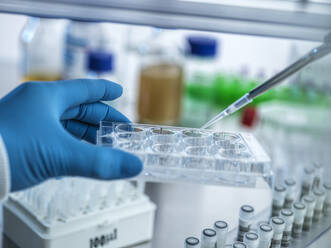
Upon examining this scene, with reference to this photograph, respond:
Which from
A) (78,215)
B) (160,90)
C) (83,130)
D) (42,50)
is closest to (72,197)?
(78,215)

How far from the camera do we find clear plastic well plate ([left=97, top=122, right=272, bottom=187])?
0.96 m

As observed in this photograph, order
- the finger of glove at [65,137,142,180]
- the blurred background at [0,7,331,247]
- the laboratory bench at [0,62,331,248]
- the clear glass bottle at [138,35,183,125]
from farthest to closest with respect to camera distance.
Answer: the clear glass bottle at [138,35,183,125] < the blurred background at [0,7,331,247] < the laboratory bench at [0,62,331,248] < the finger of glove at [65,137,142,180]

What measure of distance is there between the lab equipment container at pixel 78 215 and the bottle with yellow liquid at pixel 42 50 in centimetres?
103

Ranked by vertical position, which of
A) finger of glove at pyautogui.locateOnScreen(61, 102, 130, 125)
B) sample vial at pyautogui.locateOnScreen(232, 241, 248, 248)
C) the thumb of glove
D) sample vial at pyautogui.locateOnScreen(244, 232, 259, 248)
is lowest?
sample vial at pyautogui.locateOnScreen(232, 241, 248, 248)

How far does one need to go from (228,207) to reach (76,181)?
1.37 ft

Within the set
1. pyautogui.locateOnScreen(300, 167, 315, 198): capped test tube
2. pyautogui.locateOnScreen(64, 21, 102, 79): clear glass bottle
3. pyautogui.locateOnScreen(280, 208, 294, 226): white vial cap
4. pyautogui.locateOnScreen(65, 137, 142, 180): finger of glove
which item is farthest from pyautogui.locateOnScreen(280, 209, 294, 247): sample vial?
pyautogui.locateOnScreen(64, 21, 102, 79): clear glass bottle

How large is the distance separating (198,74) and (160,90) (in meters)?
0.20

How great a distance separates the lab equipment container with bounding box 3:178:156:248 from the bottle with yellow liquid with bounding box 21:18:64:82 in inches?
40.5

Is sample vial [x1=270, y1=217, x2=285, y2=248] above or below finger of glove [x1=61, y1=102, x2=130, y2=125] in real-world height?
below

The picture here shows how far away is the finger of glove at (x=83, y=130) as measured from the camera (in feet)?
3.78

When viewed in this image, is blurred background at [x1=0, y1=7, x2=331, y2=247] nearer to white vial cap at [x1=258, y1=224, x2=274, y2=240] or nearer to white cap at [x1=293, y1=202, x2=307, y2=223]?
white cap at [x1=293, y1=202, x2=307, y2=223]

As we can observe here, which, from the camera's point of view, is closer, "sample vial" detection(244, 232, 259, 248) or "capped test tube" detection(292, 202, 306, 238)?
"sample vial" detection(244, 232, 259, 248)

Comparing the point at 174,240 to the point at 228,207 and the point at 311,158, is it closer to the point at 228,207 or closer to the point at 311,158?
the point at 228,207

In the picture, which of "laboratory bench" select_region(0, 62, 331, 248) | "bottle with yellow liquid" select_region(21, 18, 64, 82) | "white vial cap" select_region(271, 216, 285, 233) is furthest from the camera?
"bottle with yellow liquid" select_region(21, 18, 64, 82)
